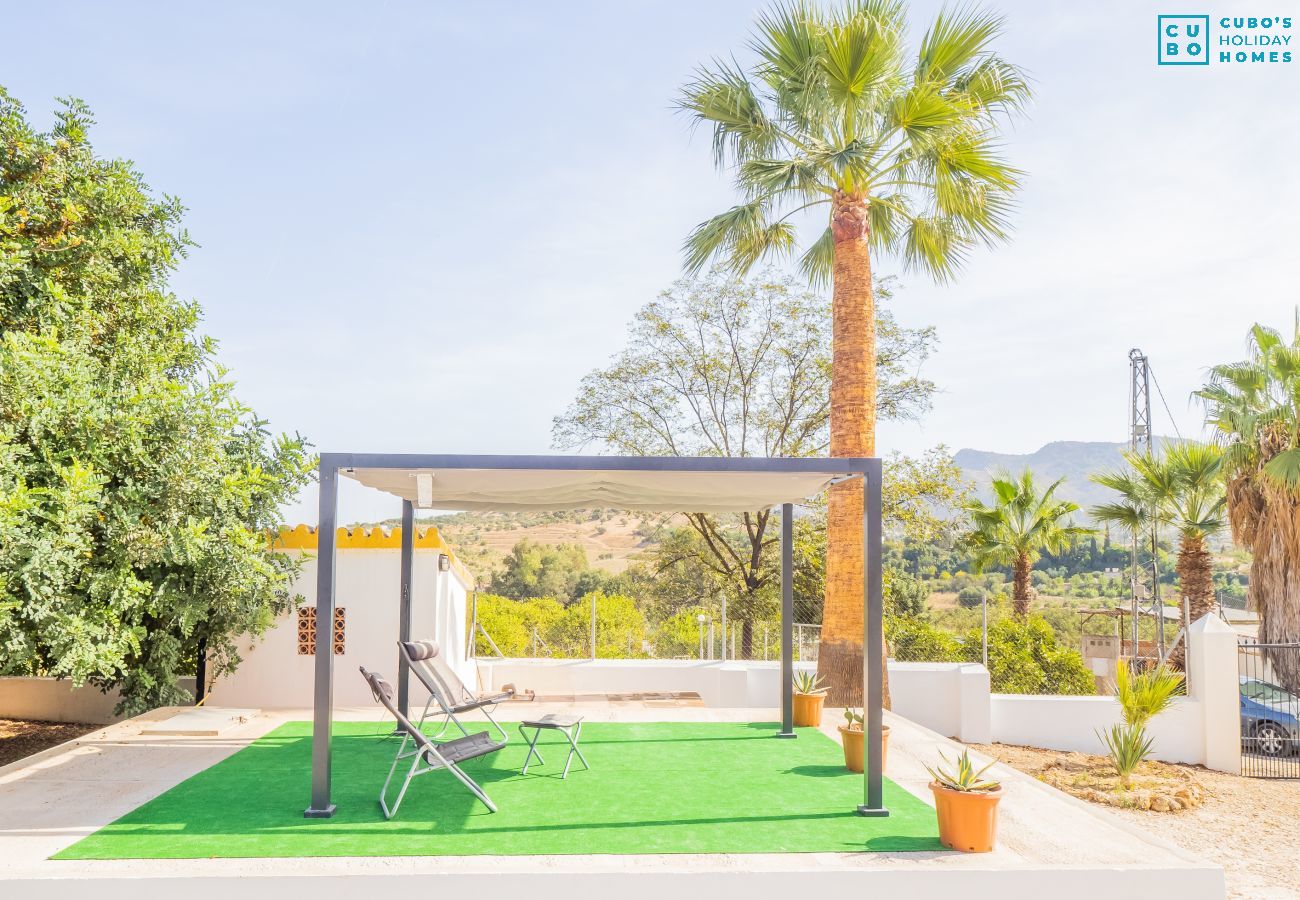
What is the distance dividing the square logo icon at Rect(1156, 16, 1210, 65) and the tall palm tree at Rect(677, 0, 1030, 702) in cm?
200

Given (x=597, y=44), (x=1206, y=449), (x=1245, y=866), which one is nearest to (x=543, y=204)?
(x=597, y=44)

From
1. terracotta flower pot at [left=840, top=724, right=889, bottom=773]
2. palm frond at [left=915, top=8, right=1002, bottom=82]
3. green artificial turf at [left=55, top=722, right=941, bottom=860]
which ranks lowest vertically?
green artificial turf at [left=55, top=722, right=941, bottom=860]

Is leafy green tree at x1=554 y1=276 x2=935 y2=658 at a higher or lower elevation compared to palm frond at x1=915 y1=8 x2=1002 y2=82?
lower

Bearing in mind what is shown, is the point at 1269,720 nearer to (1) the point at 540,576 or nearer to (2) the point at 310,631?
(2) the point at 310,631

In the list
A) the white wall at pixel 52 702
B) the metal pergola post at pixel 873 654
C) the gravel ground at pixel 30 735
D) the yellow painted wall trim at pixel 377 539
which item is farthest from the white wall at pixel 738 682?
the metal pergola post at pixel 873 654

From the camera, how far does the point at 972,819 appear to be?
16.8ft

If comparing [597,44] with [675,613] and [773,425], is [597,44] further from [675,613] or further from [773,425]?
[675,613]

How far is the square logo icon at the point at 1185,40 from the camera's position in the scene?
1087 centimetres

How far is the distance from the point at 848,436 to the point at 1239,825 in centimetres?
567

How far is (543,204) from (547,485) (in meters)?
18.4

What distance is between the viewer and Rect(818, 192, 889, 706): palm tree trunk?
10.4 m

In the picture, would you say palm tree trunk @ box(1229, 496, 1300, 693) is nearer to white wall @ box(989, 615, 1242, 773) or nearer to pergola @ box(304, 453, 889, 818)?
white wall @ box(989, 615, 1242, 773)

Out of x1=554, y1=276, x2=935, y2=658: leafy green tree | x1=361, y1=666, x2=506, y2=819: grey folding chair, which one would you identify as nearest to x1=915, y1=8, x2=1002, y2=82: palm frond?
x1=361, y1=666, x2=506, y2=819: grey folding chair

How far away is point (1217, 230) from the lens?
18609mm
